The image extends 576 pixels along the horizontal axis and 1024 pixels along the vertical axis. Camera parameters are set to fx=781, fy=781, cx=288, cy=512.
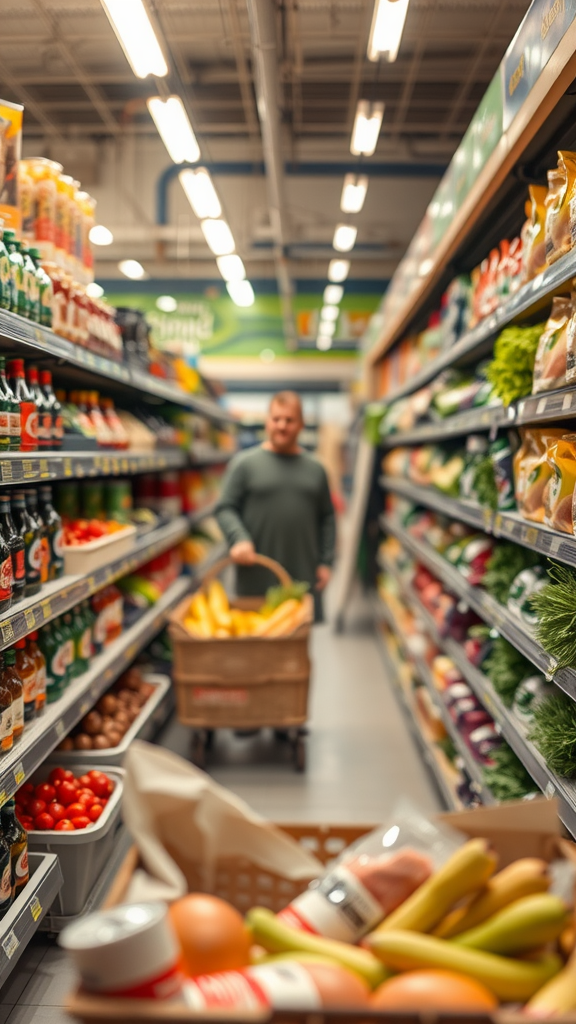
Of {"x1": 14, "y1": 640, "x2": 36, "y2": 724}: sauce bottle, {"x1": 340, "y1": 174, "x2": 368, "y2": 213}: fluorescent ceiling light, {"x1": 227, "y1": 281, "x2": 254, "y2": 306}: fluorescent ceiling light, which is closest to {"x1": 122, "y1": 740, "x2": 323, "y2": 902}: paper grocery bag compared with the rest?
{"x1": 14, "y1": 640, "x2": 36, "y2": 724}: sauce bottle

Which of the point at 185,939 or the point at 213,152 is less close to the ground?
the point at 213,152

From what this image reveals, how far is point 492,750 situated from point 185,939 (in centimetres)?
201

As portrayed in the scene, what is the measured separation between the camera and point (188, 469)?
6969mm

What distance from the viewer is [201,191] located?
5977mm

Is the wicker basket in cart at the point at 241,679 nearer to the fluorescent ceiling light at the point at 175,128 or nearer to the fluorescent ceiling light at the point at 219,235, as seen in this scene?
the fluorescent ceiling light at the point at 175,128

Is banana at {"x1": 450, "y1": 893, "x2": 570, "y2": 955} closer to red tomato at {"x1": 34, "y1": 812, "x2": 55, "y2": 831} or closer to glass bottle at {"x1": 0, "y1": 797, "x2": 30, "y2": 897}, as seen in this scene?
glass bottle at {"x1": 0, "y1": 797, "x2": 30, "y2": 897}

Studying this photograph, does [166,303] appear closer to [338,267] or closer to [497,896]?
[338,267]

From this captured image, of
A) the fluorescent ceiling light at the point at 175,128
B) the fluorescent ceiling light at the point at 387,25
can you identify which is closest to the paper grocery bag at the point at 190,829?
the fluorescent ceiling light at the point at 387,25

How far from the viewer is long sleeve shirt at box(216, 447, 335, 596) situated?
14.3 feet

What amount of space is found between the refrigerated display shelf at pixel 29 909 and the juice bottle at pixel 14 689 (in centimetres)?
39

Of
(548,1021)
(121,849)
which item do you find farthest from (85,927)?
(121,849)

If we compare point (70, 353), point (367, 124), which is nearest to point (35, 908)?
point (70, 353)

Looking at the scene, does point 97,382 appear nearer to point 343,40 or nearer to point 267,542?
point 267,542

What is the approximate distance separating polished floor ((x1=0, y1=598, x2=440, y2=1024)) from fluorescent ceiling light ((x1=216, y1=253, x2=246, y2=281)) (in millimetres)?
4833
